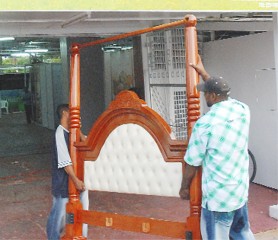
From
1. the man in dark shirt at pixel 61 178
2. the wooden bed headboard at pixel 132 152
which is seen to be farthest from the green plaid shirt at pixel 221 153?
the man in dark shirt at pixel 61 178

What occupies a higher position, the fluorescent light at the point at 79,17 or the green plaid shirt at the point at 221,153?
the fluorescent light at the point at 79,17

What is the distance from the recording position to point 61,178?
5090 millimetres

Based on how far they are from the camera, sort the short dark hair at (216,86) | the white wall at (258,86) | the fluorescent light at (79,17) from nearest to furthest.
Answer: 1. the short dark hair at (216,86)
2. the fluorescent light at (79,17)
3. the white wall at (258,86)

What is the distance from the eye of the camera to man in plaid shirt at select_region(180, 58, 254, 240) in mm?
3842

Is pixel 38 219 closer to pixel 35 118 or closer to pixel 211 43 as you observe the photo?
pixel 211 43

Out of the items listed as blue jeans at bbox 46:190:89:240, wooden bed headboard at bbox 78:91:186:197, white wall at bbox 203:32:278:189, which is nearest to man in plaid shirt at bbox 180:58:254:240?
wooden bed headboard at bbox 78:91:186:197

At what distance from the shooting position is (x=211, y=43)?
9.03 metres

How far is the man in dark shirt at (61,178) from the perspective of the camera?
495 centimetres

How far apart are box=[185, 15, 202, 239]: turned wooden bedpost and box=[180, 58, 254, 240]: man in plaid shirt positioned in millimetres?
156

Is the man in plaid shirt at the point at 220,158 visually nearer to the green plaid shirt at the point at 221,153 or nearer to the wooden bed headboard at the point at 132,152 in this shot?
the green plaid shirt at the point at 221,153

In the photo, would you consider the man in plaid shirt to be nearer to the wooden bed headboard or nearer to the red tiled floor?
the wooden bed headboard

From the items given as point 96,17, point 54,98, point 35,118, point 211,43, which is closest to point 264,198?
point 211,43

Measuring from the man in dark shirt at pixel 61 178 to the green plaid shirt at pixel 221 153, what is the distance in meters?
1.48
